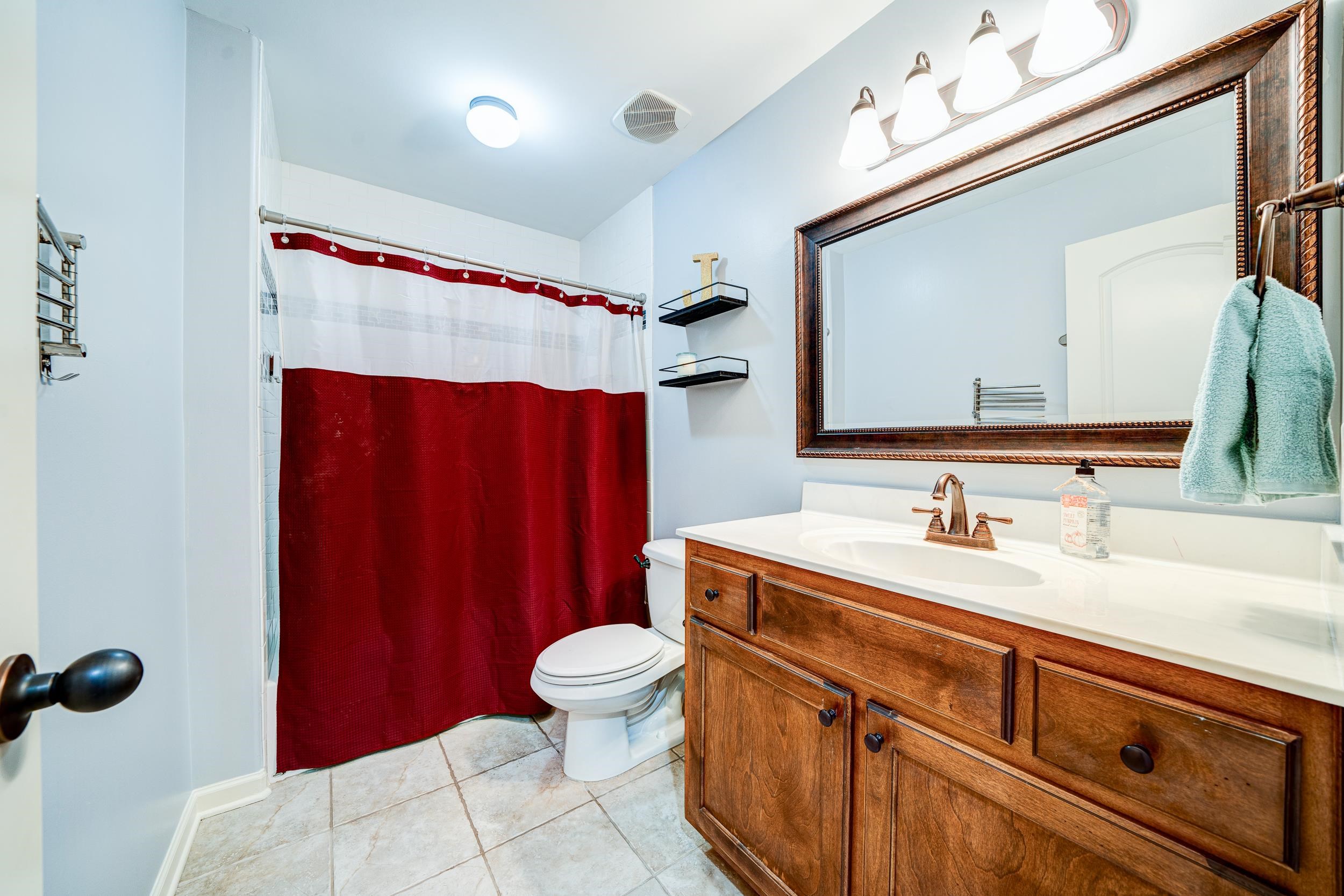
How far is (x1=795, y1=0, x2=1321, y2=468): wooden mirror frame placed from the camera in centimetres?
83

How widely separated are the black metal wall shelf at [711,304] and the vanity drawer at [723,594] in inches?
39.1

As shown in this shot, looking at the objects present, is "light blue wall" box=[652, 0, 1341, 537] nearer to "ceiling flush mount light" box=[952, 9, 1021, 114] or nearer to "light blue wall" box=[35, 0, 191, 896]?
"ceiling flush mount light" box=[952, 9, 1021, 114]

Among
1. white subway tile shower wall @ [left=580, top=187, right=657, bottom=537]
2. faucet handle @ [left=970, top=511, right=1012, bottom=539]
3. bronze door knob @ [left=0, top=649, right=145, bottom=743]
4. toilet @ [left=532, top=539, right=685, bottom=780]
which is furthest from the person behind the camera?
white subway tile shower wall @ [left=580, top=187, right=657, bottom=537]

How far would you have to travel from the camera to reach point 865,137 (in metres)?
1.36

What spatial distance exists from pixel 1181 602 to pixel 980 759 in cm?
36

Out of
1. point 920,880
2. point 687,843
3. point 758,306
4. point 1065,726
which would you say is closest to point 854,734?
point 920,880

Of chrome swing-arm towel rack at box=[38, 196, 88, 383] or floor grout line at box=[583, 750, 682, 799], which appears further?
floor grout line at box=[583, 750, 682, 799]

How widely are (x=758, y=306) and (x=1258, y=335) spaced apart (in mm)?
1298

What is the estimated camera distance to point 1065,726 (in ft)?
2.13

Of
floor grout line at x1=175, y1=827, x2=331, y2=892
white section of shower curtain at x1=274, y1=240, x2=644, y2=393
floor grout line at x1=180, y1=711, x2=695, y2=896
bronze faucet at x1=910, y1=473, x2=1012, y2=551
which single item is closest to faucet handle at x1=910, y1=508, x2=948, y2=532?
bronze faucet at x1=910, y1=473, x2=1012, y2=551

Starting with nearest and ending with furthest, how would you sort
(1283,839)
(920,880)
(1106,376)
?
(1283,839)
(920,880)
(1106,376)

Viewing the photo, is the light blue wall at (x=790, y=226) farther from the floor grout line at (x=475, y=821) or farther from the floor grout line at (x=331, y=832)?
the floor grout line at (x=331, y=832)

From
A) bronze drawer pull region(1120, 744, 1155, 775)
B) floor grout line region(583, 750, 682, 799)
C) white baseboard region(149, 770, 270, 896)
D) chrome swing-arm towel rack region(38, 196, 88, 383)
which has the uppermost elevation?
chrome swing-arm towel rack region(38, 196, 88, 383)

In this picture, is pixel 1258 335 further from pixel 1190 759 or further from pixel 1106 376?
pixel 1190 759
